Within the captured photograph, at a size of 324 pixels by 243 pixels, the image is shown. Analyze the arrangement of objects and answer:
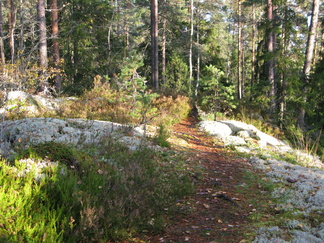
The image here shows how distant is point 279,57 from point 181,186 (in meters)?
9.63

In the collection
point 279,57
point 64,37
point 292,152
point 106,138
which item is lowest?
point 292,152

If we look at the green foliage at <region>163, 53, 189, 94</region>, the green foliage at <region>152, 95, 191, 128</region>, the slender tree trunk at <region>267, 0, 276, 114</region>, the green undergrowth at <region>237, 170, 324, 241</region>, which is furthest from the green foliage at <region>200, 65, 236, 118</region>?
the green foliage at <region>163, 53, 189, 94</region>

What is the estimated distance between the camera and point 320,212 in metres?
3.43

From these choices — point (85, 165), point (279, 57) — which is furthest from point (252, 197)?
point (279, 57)

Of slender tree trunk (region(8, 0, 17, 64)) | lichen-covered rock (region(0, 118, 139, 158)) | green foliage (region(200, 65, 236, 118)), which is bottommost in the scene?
lichen-covered rock (region(0, 118, 139, 158))

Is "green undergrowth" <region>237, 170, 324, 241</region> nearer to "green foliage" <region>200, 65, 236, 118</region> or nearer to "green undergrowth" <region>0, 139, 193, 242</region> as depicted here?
"green undergrowth" <region>0, 139, 193, 242</region>

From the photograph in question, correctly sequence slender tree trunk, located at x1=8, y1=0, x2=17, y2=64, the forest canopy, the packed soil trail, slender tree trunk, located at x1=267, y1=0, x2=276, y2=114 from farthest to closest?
slender tree trunk, located at x1=267, y1=0, x2=276, y2=114, slender tree trunk, located at x1=8, y1=0, x2=17, y2=64, the forest canopy, the packed soil trail

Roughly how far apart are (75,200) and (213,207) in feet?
6.77

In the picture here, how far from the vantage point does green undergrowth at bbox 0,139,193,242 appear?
222cm

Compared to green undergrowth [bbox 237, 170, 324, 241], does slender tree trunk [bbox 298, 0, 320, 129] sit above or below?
above

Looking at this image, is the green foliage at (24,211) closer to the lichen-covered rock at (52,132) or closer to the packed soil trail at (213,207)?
the packed soil trail at (213,207)

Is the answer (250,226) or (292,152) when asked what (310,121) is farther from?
(250,226)

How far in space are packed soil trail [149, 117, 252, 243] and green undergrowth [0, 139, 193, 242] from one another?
0.70 feet

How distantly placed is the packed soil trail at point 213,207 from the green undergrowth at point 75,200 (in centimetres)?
21
